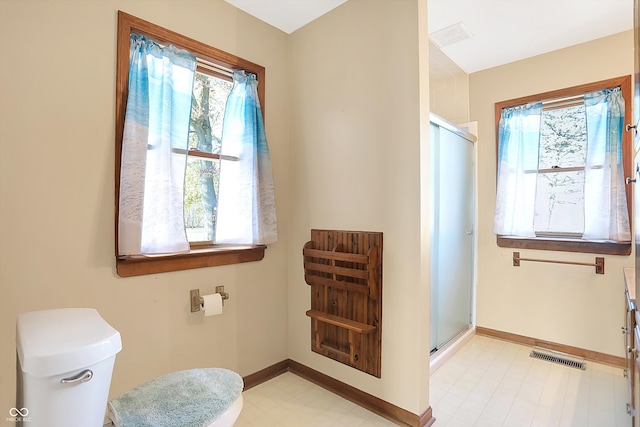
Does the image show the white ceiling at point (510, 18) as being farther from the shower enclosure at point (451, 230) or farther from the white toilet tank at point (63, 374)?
the white toilet tank at point (63, 374)

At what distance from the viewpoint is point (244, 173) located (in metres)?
2.10

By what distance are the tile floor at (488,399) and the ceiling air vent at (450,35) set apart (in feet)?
8.30

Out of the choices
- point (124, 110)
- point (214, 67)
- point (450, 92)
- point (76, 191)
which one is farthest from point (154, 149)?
point (450, 92)

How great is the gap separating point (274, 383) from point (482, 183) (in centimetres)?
254

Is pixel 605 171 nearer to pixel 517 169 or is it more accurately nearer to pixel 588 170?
pixel 588 170

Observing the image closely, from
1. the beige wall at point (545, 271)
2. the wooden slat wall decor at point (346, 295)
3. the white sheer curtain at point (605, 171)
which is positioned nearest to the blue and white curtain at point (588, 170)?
the white sheer curtain at point (605, 171)

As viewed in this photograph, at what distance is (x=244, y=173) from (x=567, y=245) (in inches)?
104

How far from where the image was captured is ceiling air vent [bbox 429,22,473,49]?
2.38m

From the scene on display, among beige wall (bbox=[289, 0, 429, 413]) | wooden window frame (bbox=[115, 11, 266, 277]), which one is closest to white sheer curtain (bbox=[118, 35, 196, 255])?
wooden window frame (bbox=[115, 11, 266, 277])

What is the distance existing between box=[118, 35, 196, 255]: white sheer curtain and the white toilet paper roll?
32 cm

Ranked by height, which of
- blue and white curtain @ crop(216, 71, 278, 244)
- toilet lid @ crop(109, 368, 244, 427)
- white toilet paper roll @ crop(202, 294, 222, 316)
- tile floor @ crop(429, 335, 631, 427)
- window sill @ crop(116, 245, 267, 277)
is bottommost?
tile floor @ crop(429, 335, 631, 427)

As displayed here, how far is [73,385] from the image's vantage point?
2.91 ft

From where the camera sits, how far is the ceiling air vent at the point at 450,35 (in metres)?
2.38

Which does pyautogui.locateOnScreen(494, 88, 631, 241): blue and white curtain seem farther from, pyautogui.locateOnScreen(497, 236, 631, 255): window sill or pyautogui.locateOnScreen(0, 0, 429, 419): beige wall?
pyautogui.locateOnScreen(0, 0, 429, 419): beige wall
